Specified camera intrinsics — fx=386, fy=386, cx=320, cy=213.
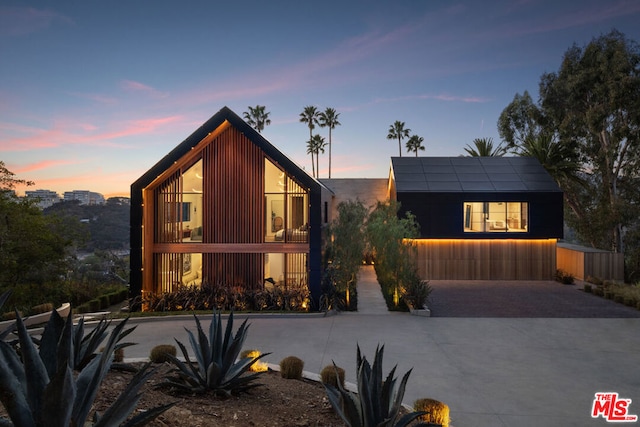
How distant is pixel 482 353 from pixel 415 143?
44.0 meters

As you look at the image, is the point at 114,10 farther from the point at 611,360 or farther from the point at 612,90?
the point at 612,90

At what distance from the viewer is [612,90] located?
2417 centimetres

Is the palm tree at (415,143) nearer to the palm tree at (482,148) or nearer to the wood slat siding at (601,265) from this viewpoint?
the palm tree at (482,148)

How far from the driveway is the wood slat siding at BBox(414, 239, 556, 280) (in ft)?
3.80

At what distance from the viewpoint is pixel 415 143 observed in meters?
50.6

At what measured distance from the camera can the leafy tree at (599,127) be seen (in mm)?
24422

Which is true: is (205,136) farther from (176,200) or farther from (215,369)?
(215,369)

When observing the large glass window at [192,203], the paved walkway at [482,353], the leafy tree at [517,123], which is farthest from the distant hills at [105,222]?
the leafy tree at [517,123]

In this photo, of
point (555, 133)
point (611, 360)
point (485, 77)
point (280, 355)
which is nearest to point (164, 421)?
point (280, 355)

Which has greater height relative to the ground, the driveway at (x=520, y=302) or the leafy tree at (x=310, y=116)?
the leafy tree at (x=310, y=116)

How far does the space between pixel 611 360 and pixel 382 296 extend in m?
8.55

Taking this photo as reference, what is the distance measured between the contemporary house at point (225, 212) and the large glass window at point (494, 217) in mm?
11088

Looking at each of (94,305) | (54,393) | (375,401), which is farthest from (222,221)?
(54,393)

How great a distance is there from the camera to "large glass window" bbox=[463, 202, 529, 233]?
2152cm
